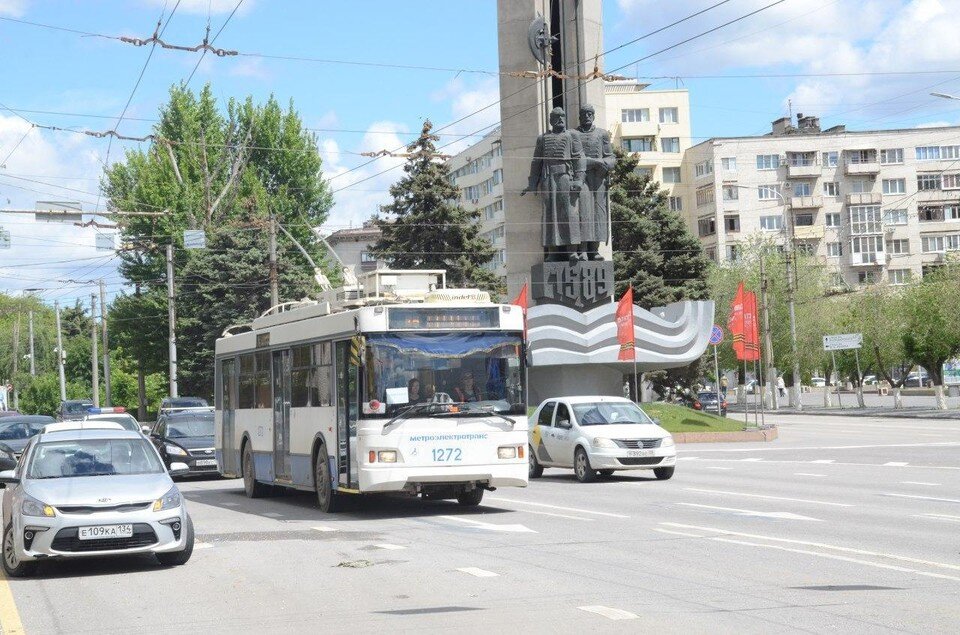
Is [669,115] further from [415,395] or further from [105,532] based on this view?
[105,532]

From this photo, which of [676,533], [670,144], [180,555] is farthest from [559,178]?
[670,144]

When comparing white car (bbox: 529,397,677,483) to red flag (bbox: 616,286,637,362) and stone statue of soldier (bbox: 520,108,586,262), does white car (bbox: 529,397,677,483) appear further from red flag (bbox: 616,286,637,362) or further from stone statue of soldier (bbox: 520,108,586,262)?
stone statue of soldier (bbox: 520,108,586,262)

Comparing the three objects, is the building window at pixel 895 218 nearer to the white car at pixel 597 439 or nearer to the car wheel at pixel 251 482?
the white car at pixel 597 439

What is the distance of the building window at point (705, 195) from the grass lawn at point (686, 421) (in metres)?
64.2

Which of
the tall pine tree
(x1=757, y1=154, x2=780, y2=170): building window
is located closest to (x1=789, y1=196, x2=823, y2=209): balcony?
(x1=757, y1=154, x2=780, y2=170): building window

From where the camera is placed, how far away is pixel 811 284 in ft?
272

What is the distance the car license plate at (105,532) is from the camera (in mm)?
11703

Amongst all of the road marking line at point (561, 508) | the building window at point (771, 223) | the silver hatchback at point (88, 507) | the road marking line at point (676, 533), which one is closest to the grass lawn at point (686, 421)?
the road marking line at point (561, 508)

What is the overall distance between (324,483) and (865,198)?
317 ft

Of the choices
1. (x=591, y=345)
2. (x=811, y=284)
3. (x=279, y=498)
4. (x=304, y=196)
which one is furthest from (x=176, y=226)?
(x=279, y=498)

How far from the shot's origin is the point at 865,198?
108m

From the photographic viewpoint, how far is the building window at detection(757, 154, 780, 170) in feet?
352

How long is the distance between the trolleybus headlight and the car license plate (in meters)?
6.54

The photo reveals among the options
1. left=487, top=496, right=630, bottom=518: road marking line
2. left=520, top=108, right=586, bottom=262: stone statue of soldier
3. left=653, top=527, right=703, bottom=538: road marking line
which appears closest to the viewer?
left=653, top=527, right=703, bottom=538: road marking line
